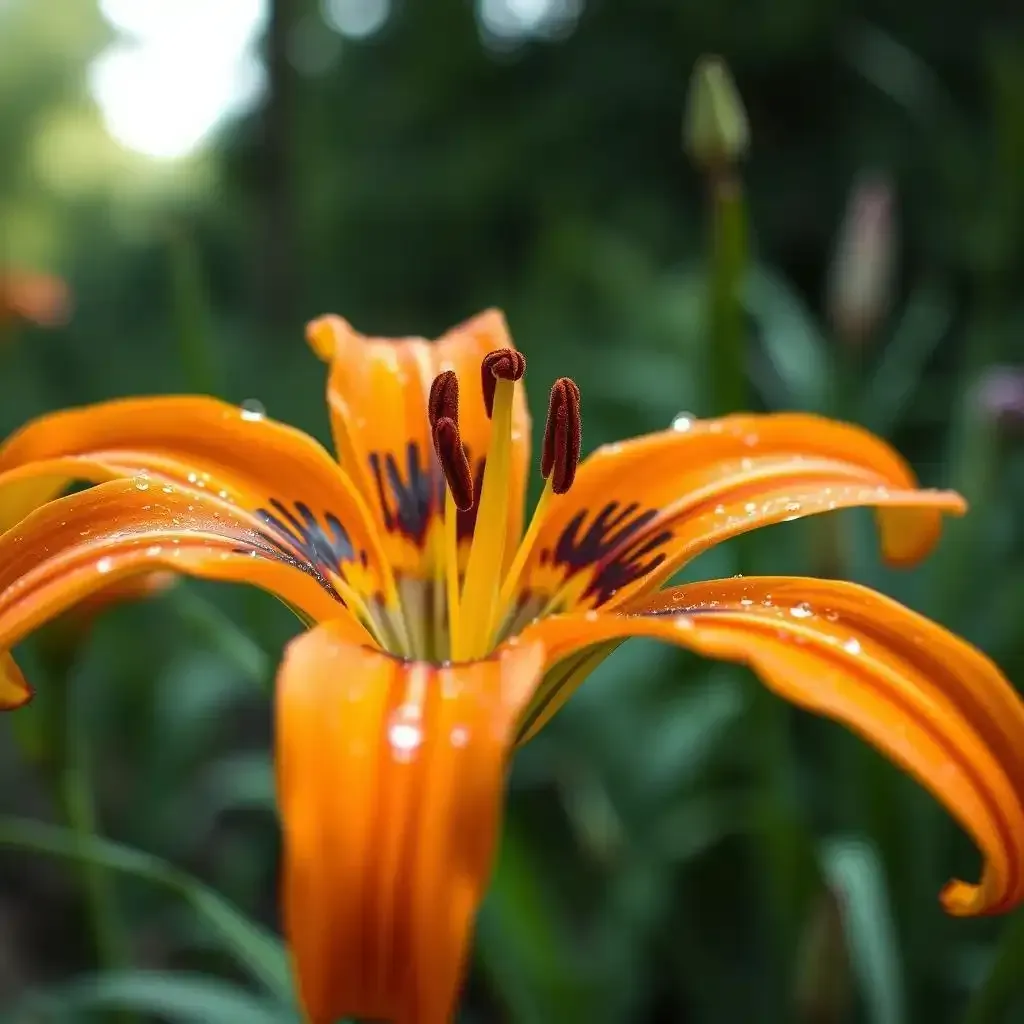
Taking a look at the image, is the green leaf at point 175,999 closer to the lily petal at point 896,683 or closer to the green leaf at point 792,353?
the lily petal at point 896,683

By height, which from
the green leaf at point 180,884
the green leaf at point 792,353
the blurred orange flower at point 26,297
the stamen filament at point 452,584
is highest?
the blurred orange flower at point 26,297

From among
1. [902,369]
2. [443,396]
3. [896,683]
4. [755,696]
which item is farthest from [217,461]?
[902,369]

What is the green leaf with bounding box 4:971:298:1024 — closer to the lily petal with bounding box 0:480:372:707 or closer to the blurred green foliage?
the blurred green foliage

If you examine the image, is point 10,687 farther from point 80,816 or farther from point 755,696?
point 755,696

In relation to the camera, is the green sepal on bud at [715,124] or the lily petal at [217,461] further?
the green sepal on bud at [715,124]

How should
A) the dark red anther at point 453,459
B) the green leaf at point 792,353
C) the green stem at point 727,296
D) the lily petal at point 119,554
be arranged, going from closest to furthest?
the lily petal at point 119,554 → the dark red anther at point 453,459 → the green stem at point 727,296 → the green leaf at point 792,353

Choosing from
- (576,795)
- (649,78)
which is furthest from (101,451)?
(649,78)

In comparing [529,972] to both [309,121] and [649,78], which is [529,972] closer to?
[649,78]

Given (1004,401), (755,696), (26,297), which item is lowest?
(755,696)

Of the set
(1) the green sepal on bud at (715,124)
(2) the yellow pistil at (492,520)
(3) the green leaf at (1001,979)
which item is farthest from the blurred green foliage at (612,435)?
(2) the yellow pistil at (492,520)

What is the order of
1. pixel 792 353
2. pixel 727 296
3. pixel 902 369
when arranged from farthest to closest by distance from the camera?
1. pixel 902 369
2. pixel 792 353
3. pixel 727 296
